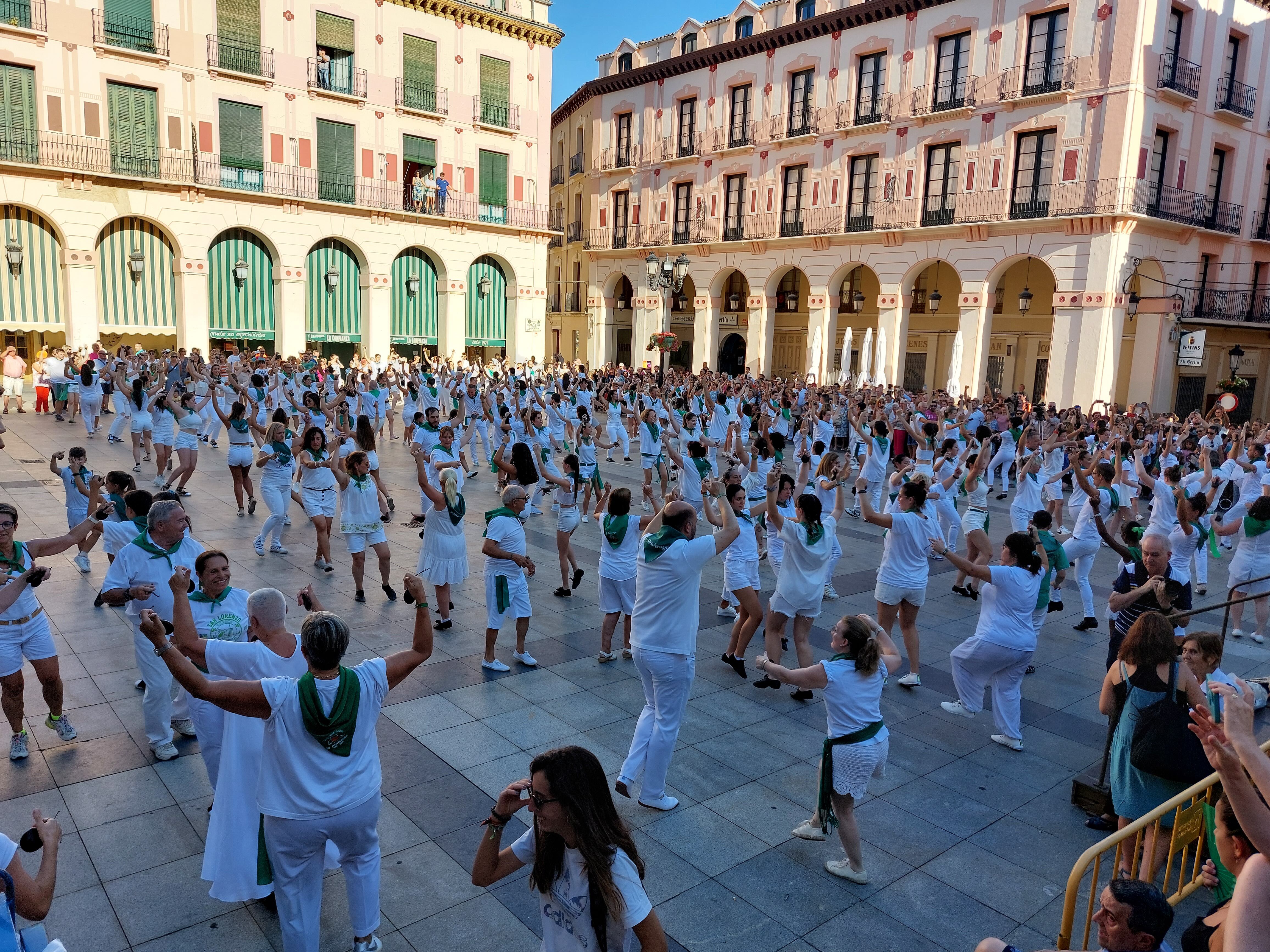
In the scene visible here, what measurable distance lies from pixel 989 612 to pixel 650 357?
34444 mm

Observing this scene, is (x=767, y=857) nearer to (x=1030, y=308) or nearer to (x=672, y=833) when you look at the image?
(x=672, y=833)

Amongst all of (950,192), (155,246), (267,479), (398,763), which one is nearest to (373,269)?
(155,246)

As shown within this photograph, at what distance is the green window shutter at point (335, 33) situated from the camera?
29406 mm

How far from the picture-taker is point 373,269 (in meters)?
31.7

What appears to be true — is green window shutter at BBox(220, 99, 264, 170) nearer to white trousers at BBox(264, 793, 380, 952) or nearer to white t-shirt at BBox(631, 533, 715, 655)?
white t-shirt at BBox(631, 533, 715, 655)

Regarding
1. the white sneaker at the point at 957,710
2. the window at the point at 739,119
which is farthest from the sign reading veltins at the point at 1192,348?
the white sneaker at the point at 957,710

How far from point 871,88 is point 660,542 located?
102ft

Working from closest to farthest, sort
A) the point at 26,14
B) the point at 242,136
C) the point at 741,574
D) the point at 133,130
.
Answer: the point at 741,574
the point at 26,14
the point at 133,130
the point at 242,136

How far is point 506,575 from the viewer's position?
7.56 m

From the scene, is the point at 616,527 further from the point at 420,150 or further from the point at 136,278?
the point at 420,150

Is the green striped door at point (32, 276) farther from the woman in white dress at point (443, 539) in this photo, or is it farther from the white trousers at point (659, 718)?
the white trousers at point (659, 718)

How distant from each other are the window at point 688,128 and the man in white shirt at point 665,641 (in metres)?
34.8

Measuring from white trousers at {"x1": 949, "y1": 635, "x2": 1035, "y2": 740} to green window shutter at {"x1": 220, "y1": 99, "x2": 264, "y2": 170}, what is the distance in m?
29.1

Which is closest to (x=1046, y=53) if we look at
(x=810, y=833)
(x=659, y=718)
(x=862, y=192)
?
(x=862, y=192)
